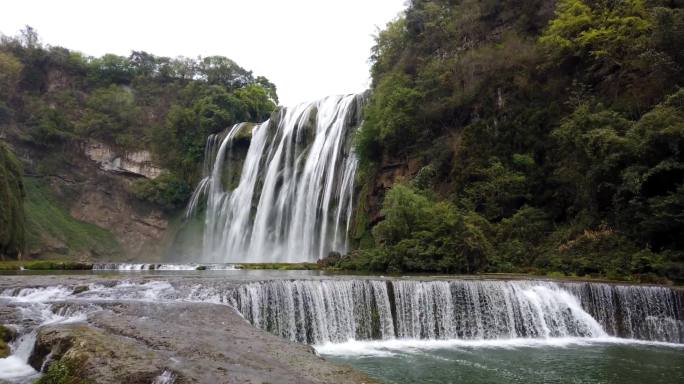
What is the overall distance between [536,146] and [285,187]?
17.4 m

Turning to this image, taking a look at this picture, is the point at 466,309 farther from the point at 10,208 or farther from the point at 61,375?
the point at 10,208

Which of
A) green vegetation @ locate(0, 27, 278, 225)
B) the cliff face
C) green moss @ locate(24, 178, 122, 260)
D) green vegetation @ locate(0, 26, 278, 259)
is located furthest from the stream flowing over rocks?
green vegetation @ locate(0, 27, 278, 225)

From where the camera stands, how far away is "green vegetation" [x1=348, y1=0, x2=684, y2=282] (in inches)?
643

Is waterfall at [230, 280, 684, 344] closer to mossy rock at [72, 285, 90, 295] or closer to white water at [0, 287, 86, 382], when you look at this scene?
mossy rock at [72, 285, 90, 295]

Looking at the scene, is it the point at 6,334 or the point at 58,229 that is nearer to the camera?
the point at 6,334

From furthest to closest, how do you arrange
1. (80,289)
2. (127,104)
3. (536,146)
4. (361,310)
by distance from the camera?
(127,104) → (536,146) → (361,310) → (80,289)

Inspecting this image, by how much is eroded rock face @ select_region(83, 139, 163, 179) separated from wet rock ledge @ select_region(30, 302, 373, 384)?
40.1 metres

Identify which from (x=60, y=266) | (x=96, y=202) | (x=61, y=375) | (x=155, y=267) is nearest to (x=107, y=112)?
(x=96, y=202)

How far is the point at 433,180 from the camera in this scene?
82.0ft

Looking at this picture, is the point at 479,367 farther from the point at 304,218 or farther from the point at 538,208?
the point at 304,218

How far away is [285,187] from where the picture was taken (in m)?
34.2

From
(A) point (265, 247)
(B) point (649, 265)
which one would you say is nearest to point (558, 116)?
(B) point (649, 265)

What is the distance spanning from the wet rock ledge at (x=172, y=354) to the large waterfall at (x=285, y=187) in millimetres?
20894

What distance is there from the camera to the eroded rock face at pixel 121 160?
46.2 m
